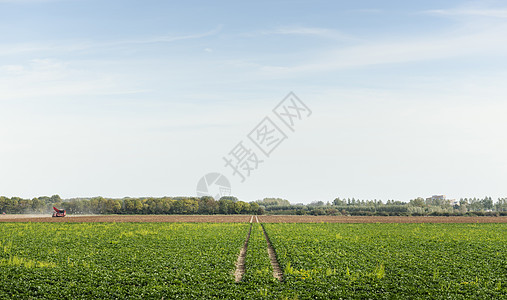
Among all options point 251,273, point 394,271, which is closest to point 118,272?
point 251,273

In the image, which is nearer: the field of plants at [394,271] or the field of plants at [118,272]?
the field of plants at [118,272]

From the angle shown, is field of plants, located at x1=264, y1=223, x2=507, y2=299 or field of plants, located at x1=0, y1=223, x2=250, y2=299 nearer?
field of plants, located at x1=0, y1=223, x2=250, y2=299

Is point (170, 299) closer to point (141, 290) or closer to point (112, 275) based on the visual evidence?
point (141, 290)

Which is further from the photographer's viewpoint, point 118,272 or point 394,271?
point 394,271

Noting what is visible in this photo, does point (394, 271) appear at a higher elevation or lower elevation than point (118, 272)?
lower

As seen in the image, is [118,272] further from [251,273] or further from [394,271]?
[394,271]

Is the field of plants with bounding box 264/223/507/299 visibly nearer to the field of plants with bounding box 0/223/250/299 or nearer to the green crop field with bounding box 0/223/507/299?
the green crop field with bounding box 0/223/507/299

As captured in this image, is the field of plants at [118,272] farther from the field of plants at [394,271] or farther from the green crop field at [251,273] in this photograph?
the field of plants at [394,271]

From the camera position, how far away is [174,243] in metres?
42.4

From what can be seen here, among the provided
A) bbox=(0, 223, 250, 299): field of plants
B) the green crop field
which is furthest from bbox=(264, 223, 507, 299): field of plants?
bbox=(0, 223, 250, 299): field of plants

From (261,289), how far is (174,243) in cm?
2265

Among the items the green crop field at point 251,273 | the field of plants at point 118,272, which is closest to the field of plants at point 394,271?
the green crop field at point 251,273

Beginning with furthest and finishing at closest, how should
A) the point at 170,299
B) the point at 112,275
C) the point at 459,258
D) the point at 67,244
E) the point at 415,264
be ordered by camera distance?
the point at 67,244 → the point at 459,258 → the point at 415,264 → the point at 112,275 → the point at 170,299

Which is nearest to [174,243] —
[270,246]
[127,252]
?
[127,252]
